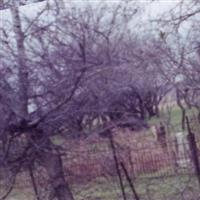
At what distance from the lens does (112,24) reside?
1110 cm

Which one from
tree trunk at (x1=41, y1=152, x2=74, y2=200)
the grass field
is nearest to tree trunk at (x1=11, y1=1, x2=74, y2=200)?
tree trunk at (x1=41, y1=152, x2=74, y2=200)

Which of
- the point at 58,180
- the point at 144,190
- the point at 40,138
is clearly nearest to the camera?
the point at 40,138

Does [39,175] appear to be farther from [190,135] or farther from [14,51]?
[190,135]

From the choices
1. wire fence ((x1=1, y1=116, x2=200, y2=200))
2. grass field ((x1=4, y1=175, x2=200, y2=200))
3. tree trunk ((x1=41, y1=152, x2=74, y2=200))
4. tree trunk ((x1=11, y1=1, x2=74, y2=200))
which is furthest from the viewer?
grass field ((x1=4, y1=175, x2=200, y2=200))

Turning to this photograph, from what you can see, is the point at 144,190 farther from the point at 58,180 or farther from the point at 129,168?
the point at 58,180

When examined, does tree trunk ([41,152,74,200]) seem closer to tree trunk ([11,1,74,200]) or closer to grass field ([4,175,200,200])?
tree trunk ([11,1,74,200])

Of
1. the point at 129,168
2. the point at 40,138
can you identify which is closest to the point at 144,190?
the point at 129,168

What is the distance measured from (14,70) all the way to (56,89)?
1.71 ft

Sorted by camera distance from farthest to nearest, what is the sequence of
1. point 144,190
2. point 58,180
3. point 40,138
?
point 144,190
point 58,180
point 40,138

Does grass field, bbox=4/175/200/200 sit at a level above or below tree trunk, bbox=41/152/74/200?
below

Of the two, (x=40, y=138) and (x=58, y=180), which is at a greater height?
(x=40, y=138)

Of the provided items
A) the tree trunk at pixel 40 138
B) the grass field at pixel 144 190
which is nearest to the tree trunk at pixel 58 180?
the tree trunk at pixel 40 138

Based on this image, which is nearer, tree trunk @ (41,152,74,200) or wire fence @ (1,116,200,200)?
tree trunk @ (41,152,74,200)

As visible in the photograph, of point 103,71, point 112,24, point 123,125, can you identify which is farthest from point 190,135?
point 112,24
